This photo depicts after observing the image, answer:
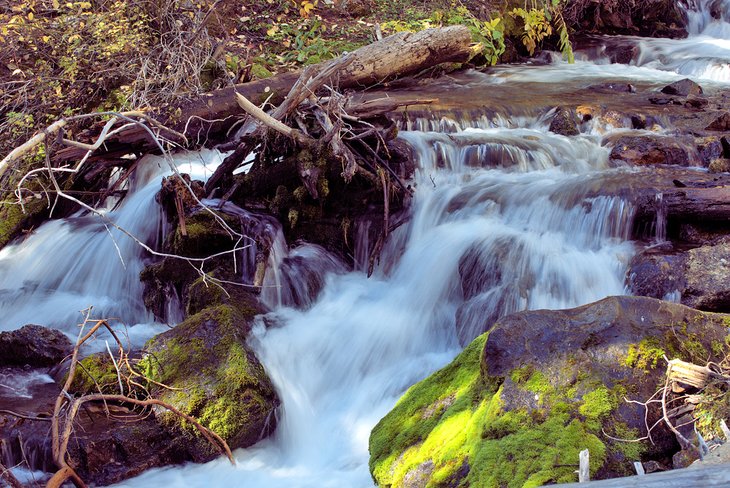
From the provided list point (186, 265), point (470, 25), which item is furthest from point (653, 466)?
point (470, 25)

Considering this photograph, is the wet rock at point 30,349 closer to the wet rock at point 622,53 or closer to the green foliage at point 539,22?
the green foliage at point 539,22

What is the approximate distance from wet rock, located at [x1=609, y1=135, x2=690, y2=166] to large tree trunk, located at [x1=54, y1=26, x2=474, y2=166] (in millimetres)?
3164

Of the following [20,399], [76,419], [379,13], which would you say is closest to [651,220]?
[76,419]

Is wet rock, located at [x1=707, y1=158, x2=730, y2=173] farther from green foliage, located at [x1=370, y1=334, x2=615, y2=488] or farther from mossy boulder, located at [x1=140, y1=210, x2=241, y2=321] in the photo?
mossy boulder, located at [x1=140, y1=210, x2=241, y2=321]

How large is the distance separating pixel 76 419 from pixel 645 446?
376 centimetres

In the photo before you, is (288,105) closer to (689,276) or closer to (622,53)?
A: (689,276)

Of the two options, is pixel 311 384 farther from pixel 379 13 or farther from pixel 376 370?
pixel 379 13

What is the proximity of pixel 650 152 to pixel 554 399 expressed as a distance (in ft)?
17.1

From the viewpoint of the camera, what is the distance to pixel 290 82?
9727 mm

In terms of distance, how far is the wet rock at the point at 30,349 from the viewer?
6.13m

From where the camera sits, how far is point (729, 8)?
14.5 meters

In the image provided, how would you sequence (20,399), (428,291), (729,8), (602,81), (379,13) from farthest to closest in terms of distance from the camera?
(729,8), (379,13), (602,81), (428,291), (20,399)

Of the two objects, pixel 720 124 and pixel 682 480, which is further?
pixel 720 124

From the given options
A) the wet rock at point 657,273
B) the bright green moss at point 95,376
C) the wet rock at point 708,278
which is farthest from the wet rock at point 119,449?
the wet rock at point 708,278
